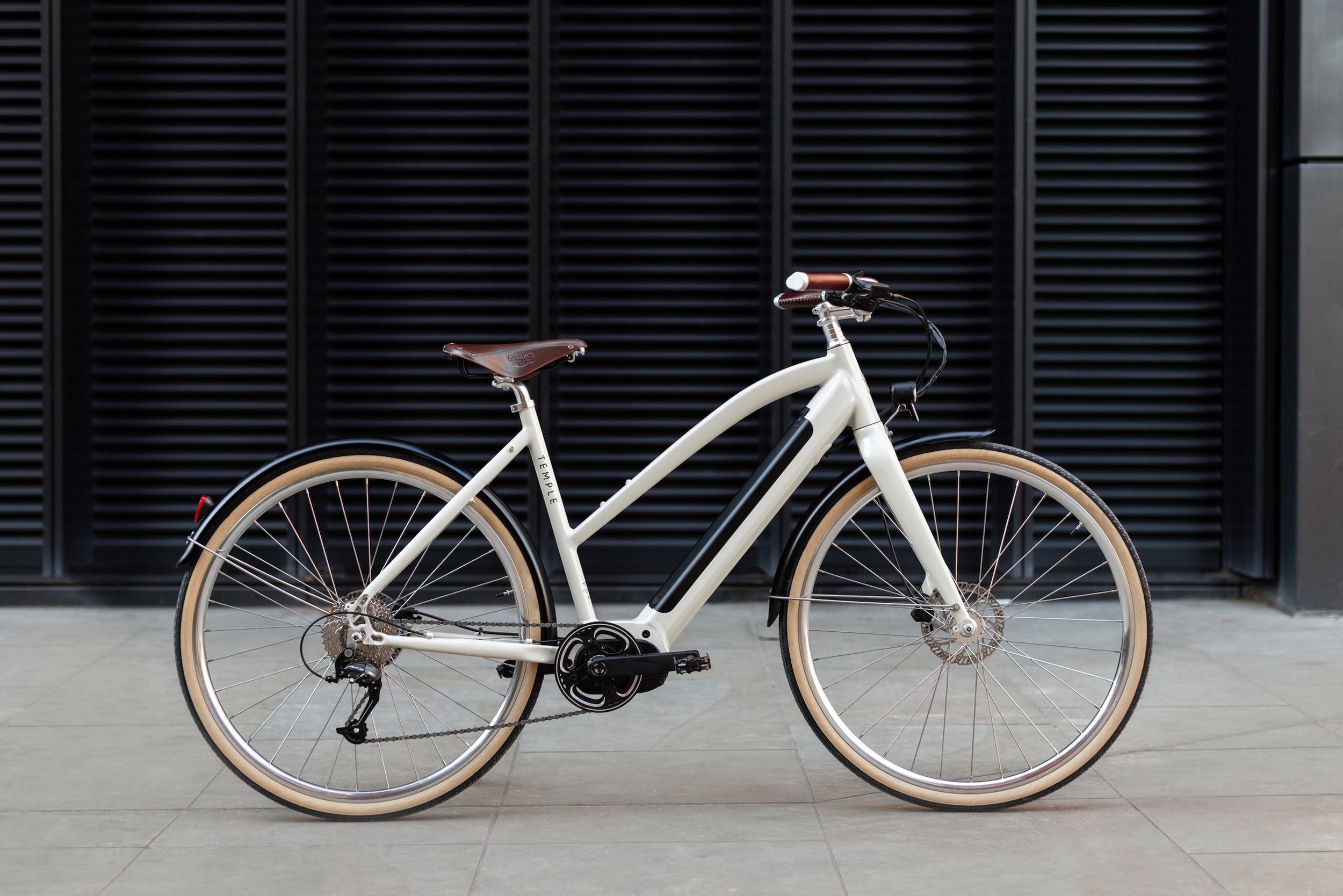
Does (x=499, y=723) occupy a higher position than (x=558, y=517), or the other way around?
(x=558, y=517)

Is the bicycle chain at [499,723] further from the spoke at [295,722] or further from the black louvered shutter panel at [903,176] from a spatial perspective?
the black louvered shutter panel at [903,176]

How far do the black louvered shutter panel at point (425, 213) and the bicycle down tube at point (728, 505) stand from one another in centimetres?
296

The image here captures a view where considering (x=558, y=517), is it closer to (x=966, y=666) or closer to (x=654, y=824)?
(x=654, y=824)

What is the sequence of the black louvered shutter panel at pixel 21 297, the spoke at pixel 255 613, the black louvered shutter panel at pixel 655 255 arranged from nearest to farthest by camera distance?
the spoke at pixel 255 613 < the black louvered shutter panel at pixel 21 297 < the black louvered shutter panel at pixel 655 255

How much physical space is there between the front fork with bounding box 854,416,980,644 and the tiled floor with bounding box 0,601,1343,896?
1.61 ft

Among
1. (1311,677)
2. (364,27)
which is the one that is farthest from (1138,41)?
(364,27)

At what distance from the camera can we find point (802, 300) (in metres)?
3.61

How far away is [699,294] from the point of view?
663cm

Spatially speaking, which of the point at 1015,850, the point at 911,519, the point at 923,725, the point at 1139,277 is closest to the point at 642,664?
the point at 911,519

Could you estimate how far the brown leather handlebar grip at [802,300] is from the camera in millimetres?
3588

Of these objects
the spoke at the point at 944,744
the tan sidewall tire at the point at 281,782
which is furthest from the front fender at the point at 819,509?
the tan sidewall tire at the point at 281,782

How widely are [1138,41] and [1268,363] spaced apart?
60.6 inches

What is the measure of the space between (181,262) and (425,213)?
1091 mm

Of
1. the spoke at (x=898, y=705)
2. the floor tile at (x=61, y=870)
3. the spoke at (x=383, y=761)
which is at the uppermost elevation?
the spoke at (x=898, y=705)
